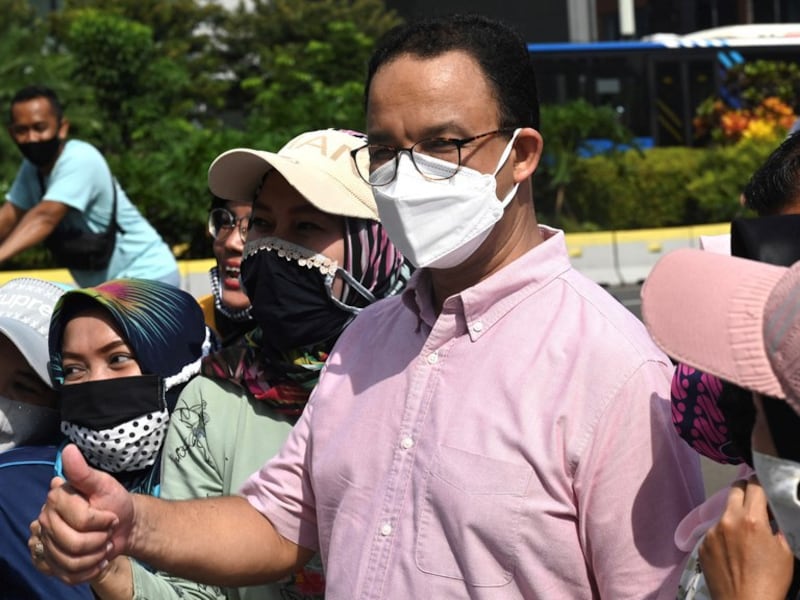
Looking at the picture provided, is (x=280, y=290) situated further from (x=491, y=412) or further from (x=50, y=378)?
(x=491, y=412)

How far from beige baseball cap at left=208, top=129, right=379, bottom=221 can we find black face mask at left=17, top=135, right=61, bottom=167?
340 cm

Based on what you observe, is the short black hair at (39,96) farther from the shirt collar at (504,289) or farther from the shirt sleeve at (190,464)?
the shirt collar at (504,289)

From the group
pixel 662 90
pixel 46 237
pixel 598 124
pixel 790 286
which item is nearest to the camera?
pixel 790 286

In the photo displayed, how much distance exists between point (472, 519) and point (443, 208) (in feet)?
1.74

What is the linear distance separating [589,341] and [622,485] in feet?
0.74

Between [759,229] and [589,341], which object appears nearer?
[759,229]

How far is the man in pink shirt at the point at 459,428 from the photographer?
1.88 metres

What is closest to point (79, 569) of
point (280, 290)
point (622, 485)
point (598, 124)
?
point (622, 485)

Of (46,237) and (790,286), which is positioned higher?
(790,286)

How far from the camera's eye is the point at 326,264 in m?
2.86

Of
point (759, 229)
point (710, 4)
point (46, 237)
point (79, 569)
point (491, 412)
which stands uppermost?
point (759, 229)

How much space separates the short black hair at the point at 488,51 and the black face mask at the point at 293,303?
0.72 metres

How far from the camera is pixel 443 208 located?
2111mm

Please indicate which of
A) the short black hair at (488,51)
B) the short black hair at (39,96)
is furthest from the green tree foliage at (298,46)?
the short black hair at (488,51)
